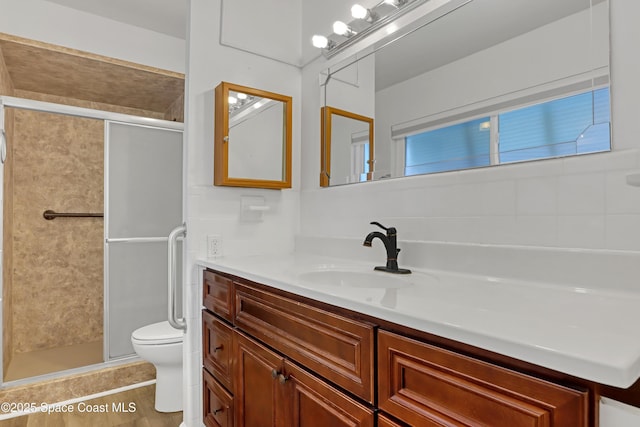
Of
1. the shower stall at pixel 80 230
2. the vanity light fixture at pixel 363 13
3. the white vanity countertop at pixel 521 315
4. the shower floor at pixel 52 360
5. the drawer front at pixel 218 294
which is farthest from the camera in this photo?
the shower stall at pixel 80 230

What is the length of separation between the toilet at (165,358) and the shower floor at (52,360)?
0.83 m

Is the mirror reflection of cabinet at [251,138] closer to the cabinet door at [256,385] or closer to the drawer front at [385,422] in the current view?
the cabinet door at [256,385]

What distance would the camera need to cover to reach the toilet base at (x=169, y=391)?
6.81ft

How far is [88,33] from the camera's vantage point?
250cm

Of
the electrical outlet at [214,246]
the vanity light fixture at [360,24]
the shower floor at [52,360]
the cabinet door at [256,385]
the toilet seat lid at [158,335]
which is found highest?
the vanity light fixture at [360,24]

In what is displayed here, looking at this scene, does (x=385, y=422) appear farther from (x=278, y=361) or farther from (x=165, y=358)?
(x=165, y=358)

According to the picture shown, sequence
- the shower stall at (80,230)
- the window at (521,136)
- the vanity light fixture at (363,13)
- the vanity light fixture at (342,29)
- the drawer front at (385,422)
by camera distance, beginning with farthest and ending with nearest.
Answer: the shower stall at (80,230) → the vanity light fixture at (342,29) → the vanity light fixture at (363,13) → the window at (521,136) → the drawer front at (385,422)

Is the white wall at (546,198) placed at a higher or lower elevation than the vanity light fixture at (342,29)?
lower

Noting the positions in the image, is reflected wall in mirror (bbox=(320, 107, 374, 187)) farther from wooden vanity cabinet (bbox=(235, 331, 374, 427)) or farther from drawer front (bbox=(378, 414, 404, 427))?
drawer front (bbox=(378, 414, 404, 427))

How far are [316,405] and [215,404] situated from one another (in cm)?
86

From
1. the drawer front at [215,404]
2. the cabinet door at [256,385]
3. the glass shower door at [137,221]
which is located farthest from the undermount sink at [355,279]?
the glass shower door at [137,221]

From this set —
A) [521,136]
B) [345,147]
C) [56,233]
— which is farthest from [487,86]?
[56,233]

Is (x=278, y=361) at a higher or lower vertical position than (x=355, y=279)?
lower

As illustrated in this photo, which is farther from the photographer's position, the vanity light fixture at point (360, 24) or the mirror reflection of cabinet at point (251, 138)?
the mirror reflection of cabinet at point (251, 138)
